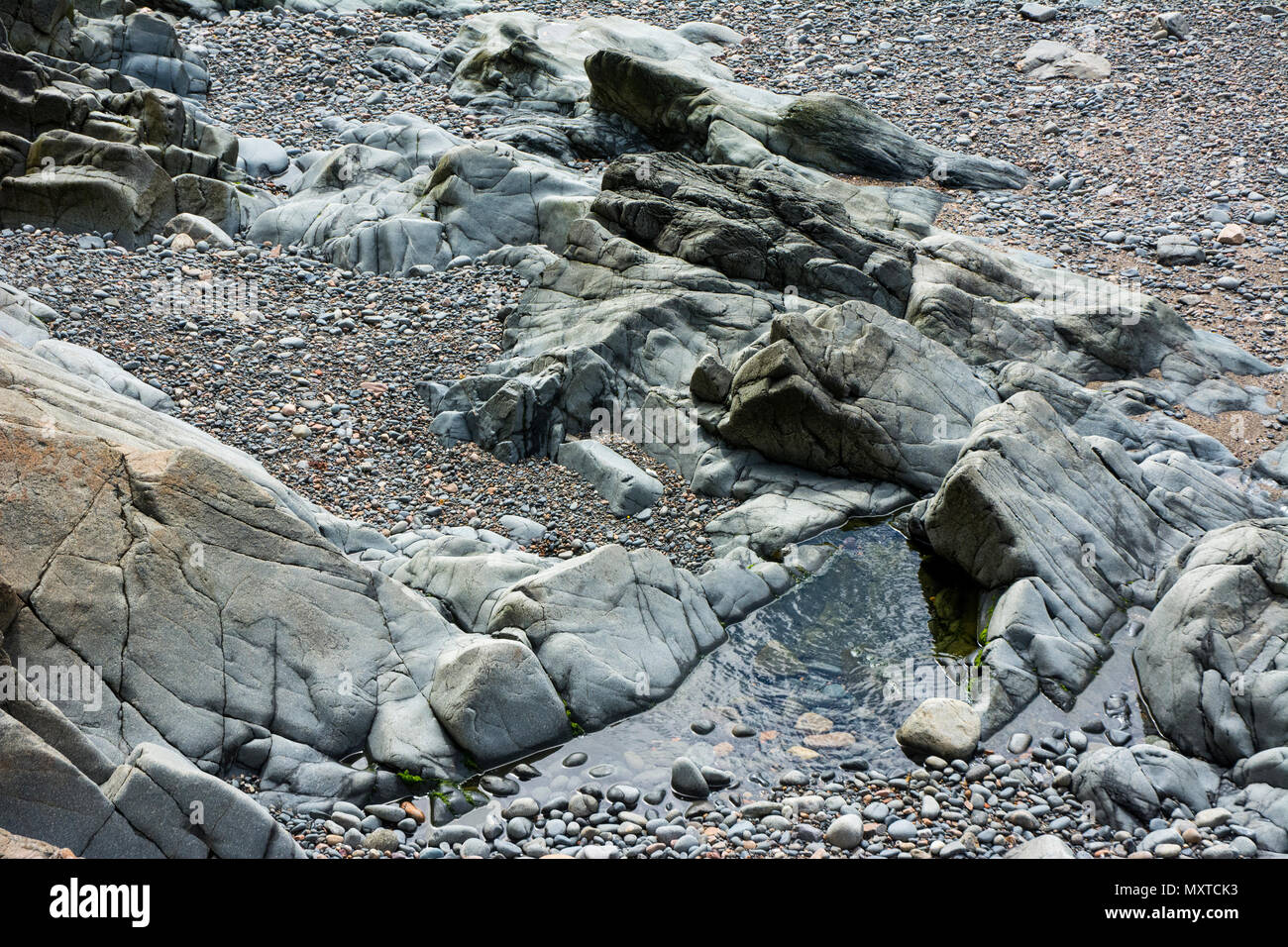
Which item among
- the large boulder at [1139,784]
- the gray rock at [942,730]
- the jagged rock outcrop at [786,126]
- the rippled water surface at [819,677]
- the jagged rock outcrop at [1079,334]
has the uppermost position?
the jagged rock outcrop at [786,126]

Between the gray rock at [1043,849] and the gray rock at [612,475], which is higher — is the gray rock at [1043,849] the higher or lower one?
the higher one

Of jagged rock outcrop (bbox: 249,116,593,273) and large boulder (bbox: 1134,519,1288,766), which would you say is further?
jagged rock outcrop (bbox: 249,116,593,273)

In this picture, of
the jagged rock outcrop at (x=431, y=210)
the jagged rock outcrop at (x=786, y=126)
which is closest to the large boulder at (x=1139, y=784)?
the jagged rock outcrop at (x=431, y=210)

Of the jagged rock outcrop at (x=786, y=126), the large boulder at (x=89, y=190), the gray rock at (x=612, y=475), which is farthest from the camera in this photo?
the jagged rock outcrop at (x=786, y=126)

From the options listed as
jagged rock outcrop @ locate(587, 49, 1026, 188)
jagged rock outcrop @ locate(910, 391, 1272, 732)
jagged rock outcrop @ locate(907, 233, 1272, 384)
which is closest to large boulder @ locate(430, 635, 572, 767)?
jagged rock outcrop @ locate(910, 391, 1272, 732)

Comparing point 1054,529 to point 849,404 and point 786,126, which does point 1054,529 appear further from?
point 786,126

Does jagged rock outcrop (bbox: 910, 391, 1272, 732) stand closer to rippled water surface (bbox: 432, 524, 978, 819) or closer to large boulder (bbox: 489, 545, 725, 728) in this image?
rippled water surface (bbox: 432, 524, 978, 819)

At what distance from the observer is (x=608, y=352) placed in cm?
1873

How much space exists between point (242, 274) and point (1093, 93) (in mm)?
24758

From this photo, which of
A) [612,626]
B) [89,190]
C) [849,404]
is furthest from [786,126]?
[612,626]

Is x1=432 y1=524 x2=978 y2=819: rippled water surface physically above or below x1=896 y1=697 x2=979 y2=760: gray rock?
below

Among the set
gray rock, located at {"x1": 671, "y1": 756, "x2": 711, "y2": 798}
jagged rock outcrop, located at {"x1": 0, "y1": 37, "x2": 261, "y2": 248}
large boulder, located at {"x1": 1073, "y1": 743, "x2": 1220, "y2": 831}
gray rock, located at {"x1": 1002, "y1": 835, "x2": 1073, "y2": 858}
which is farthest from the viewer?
jagged rock outcrop, located at {"x1": 0, "y1": 37, "x2": 261, "y2": 248}


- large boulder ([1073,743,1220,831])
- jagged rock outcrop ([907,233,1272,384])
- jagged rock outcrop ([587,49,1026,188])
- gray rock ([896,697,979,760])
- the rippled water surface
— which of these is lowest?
the rippled water surface

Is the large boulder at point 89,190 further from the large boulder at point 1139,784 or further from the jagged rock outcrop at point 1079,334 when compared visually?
the large boulder at point 1139,784
